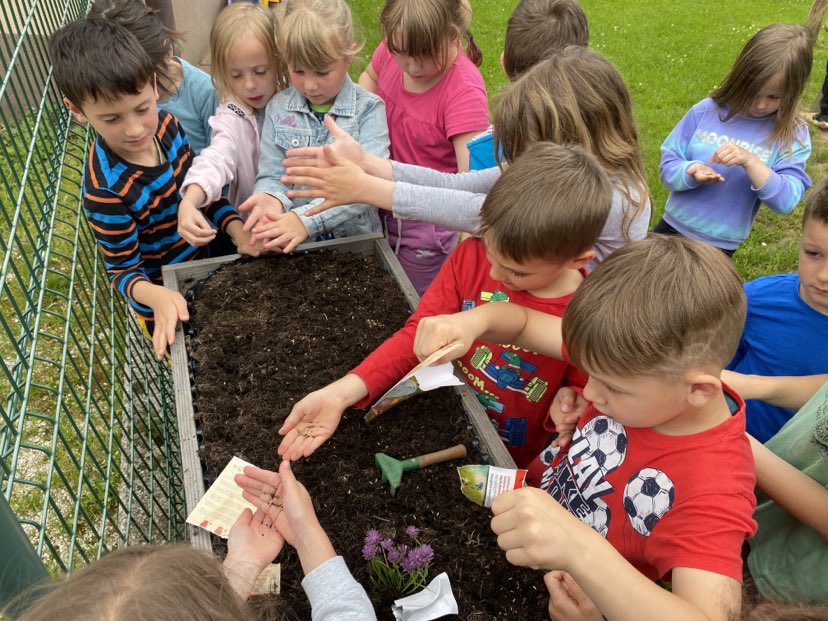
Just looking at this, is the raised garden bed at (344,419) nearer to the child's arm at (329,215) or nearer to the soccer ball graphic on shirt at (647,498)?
the child's arm at (329,215)

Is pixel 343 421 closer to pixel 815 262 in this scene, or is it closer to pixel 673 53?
pixel 815 262

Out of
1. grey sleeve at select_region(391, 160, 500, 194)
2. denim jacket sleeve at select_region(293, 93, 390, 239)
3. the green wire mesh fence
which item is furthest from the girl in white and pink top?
grey sleeve at select_region(391, 160, 500, 194)

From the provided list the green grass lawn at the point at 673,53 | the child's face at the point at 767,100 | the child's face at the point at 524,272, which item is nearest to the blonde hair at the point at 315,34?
the child's face at the point at 524,272

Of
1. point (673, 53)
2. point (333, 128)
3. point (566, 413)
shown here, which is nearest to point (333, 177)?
point (333, 128)

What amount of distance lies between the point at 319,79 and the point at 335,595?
77.3 inches

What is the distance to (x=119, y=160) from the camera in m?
2.27

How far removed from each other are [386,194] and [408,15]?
80cm

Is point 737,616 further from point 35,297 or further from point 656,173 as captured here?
point 656,173

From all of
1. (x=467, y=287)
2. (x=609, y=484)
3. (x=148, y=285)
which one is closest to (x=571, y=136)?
(x=467, y=287)

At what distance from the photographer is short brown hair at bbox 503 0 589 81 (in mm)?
2459

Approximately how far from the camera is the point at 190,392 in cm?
195

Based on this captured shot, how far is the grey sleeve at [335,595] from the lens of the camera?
122 cm

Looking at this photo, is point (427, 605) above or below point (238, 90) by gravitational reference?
below

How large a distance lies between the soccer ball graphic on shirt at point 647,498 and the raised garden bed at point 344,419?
0.32m
